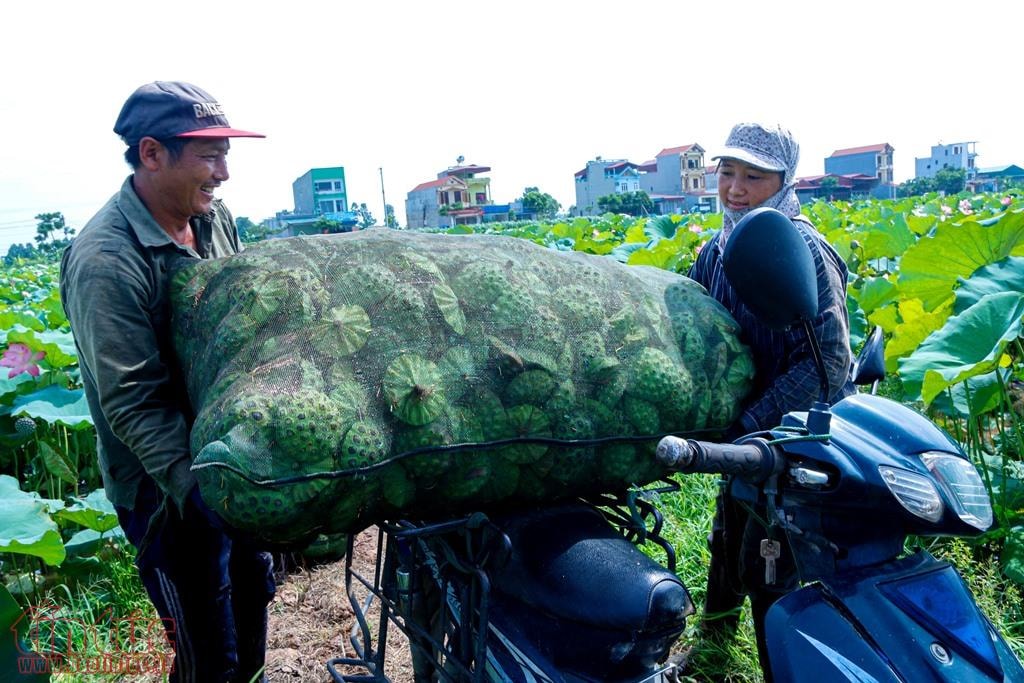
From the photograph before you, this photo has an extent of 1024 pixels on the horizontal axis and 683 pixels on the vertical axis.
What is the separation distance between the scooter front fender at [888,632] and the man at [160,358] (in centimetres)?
98

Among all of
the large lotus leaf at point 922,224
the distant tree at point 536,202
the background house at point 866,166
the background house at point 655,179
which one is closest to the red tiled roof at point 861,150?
the background house at point 866,166

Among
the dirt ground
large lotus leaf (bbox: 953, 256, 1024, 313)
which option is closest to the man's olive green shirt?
the dirt ground

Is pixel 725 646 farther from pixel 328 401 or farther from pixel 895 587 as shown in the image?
pixel 328 401

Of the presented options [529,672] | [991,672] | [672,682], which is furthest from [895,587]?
[529,672]

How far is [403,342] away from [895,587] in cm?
86

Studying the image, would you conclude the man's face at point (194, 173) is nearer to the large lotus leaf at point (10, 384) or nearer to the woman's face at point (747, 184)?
the woman's face at point (747, 184)

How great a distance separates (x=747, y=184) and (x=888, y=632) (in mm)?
1439

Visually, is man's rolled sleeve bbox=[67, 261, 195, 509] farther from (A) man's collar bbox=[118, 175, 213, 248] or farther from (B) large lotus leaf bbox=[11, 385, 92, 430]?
(B) large lotus leaf bbox=[11, 385, 92, 430]

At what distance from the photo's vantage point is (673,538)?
334 centimetres

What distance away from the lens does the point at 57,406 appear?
3900 mm

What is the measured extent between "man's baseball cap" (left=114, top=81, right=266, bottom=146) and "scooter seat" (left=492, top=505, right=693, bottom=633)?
1138 millimetres

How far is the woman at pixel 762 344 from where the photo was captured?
→ 1.69 meters

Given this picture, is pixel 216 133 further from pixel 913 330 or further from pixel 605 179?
pixel 605 179

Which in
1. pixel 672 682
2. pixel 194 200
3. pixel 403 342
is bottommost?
pixel 672 682
